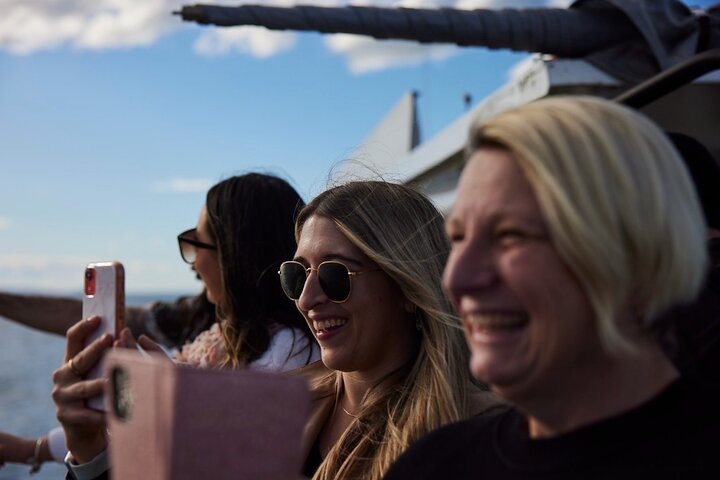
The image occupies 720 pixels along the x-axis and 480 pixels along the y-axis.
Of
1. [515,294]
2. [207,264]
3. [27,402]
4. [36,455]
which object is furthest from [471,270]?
[27,402]

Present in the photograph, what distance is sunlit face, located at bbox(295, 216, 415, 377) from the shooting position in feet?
7.31

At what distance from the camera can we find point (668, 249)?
102 cm

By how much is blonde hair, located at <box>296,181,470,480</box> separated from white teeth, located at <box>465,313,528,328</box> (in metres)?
0.92

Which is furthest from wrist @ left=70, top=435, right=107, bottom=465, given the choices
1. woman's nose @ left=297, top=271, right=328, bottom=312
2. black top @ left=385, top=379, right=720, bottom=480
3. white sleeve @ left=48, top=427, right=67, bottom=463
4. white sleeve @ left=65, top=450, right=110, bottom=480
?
white sleeve @ left=48, top=427, right=67, bottom=463

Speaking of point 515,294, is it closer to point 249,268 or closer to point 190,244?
point 249,268

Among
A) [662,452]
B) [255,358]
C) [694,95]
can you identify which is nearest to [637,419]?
[662,452]

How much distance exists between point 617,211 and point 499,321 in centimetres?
20

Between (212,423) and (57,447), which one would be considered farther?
(57,447)

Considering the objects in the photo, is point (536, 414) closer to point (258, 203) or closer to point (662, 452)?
point (662, 452)

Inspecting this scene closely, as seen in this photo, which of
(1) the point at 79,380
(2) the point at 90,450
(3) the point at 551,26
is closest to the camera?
(1) the point at 79,380

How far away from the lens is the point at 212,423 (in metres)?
1.03

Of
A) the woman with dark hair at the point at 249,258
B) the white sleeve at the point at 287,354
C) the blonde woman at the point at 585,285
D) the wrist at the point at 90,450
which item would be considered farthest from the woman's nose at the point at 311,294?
the blonde woman at the point at 585,285

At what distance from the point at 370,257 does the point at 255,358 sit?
1.12m

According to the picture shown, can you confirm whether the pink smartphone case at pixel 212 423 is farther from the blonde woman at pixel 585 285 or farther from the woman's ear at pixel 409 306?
the woman's ear at pixel 409 306
